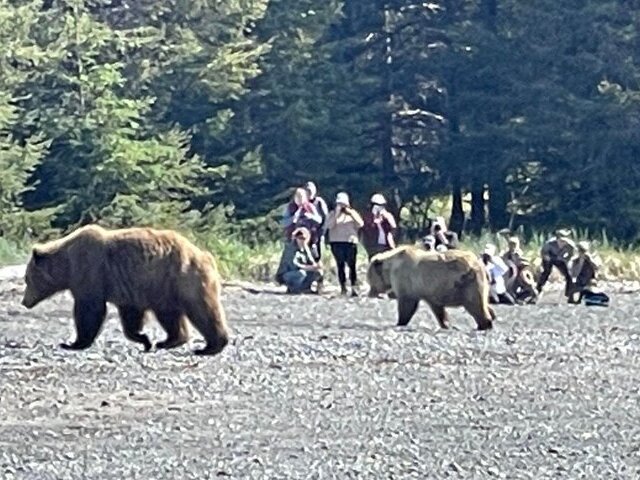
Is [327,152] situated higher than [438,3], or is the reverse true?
[438,3]

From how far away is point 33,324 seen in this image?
19.6m

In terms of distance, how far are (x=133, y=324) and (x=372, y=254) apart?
10.2 metres

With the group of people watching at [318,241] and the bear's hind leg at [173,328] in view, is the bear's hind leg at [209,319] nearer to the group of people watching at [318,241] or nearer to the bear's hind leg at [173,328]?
the bear's hind leg at [173,328]

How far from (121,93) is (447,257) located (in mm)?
20882

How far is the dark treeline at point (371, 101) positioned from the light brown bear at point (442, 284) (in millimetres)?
17870

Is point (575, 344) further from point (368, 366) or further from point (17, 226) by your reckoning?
point (17, 226)

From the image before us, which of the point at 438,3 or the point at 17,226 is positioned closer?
the point at 17,226

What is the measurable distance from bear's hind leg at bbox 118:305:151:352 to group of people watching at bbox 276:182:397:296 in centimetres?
876

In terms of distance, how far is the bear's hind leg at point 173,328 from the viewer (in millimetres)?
16062

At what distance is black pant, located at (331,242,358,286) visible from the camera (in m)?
25.2

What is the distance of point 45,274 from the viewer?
55.9 feet

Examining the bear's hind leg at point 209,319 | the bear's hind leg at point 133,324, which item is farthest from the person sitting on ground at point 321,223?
the bear's hind leg at point 209,319

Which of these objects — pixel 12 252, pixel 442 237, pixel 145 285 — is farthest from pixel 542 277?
pixel 145 285

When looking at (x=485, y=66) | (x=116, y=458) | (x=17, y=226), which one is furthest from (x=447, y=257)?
(x=485, y=66)
